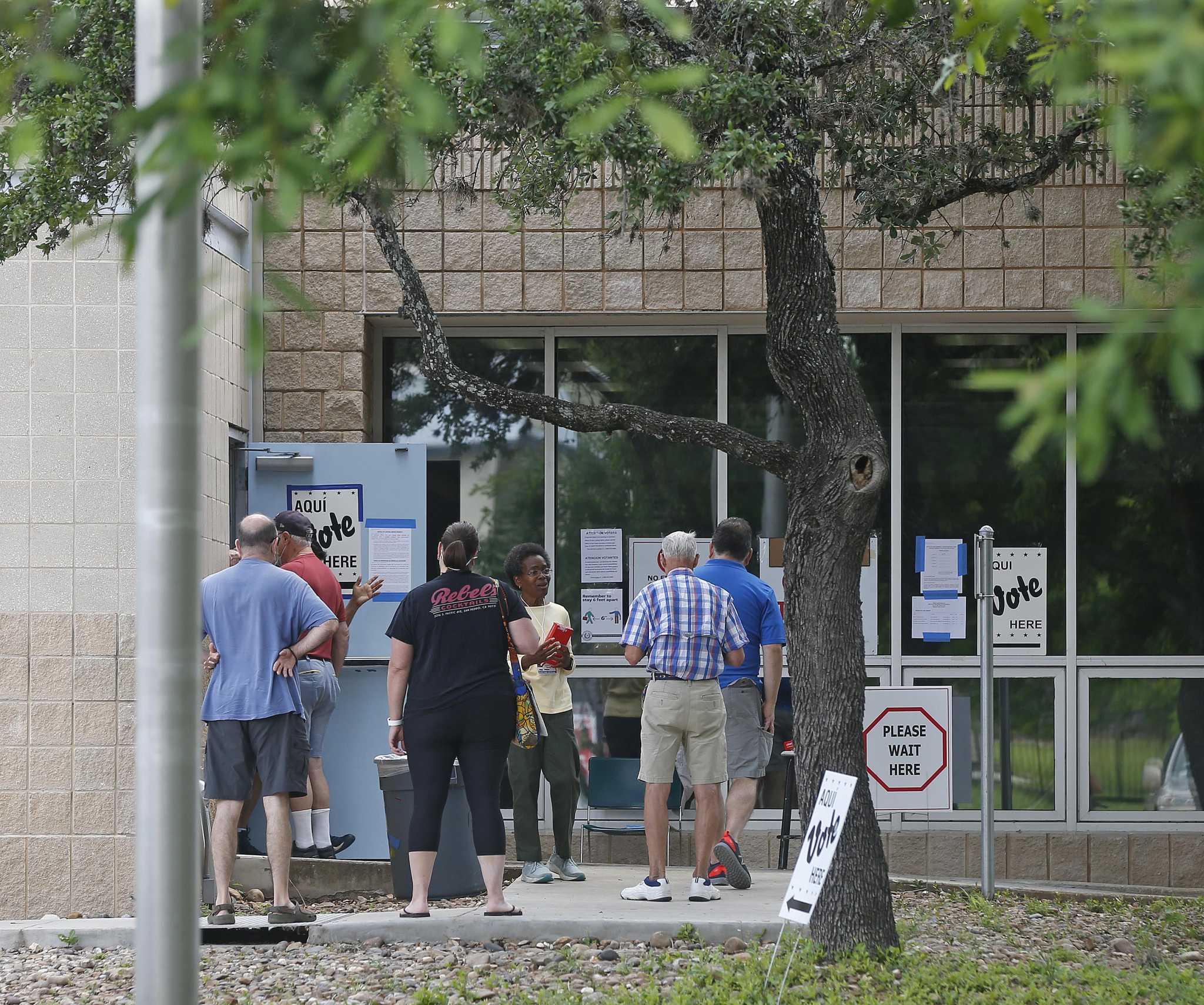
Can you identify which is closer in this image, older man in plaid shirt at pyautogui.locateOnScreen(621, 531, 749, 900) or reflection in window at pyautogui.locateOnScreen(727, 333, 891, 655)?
older man in plaid shirt at pyautogui.locateOnScreen(621, 531, 749, 900)

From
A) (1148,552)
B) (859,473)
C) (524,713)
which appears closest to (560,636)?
(524,713)

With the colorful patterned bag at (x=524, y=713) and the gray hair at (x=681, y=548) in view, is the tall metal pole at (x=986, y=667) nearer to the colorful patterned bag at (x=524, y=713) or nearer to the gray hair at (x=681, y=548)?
the gray hair at (x=681, y=548)

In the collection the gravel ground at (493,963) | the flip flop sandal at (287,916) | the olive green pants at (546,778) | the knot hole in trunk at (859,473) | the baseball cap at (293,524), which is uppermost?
the knot hole in trunk at (859,473)

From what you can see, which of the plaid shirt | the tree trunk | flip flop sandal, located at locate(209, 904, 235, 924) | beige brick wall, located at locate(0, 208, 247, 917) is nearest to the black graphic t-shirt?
the plaid shirt

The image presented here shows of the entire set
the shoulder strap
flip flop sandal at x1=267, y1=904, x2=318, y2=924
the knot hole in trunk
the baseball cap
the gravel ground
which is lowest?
the gravel ground

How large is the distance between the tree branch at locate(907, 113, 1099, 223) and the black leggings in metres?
3.05

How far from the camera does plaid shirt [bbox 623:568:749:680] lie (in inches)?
295

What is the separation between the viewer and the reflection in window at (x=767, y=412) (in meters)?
10.3

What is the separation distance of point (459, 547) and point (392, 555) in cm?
275

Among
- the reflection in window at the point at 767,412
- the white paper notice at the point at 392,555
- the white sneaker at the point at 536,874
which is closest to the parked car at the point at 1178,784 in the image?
the reflection in window at the point at 767,412

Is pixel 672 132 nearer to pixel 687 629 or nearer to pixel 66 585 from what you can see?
pixel 687 629

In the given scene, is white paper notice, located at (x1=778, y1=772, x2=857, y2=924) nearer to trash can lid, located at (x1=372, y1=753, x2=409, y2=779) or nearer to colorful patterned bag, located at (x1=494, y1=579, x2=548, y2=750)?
colorful patterned bag, located at (x1=494, y1=579, x2=548, y2=750)

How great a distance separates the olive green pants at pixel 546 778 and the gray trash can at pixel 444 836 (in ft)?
1.56

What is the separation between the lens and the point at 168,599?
366cm
